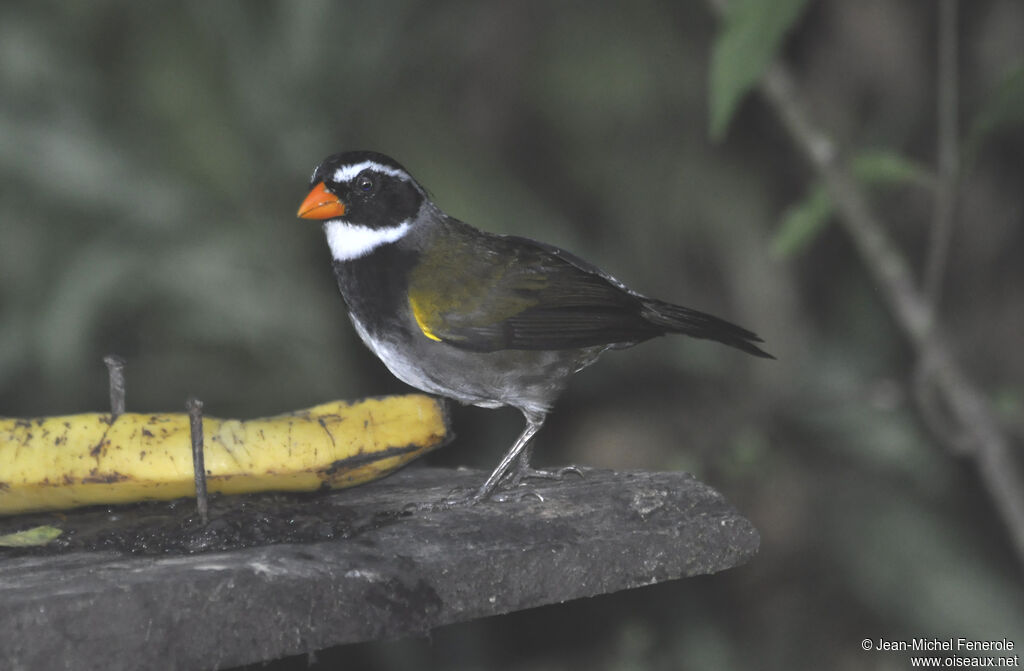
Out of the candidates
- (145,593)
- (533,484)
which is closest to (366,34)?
(533,484)

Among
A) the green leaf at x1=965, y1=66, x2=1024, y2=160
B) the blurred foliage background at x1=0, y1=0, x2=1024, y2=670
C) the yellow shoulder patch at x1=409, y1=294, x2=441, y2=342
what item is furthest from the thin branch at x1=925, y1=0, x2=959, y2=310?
the blurred foliage background at x1=0, y1=0, x2=1024, y2=670

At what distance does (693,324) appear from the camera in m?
3.67

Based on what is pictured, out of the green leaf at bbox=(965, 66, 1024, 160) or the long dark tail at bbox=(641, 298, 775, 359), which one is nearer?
the green leaf at bbox=(965, 66, 1024, 160)

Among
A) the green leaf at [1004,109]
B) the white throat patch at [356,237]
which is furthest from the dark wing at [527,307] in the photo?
the green leaf at [1004,109]

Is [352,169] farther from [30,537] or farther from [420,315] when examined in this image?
[30,537]

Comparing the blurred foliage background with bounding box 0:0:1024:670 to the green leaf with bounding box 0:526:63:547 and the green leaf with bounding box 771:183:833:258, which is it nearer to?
the green leaf with bounding box 771:183:833:258

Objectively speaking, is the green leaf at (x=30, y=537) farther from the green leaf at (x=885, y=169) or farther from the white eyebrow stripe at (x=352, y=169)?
the green leaf at (x=885, y=169)

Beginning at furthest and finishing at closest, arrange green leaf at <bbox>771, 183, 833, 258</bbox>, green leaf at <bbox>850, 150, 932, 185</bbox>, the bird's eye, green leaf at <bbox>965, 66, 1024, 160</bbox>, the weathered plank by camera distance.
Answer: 1. green leaf at <bbox>771, 183, 833, 258</bbox>
2. green leaf at <bbox>850, 150, 932, 185</bbox>
3. the bird's eye
4. green leaf at <bbox>965, 66, 1024, 160</bbox>
5. the weathered plank

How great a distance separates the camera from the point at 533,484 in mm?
3625

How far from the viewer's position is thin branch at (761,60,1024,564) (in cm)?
415

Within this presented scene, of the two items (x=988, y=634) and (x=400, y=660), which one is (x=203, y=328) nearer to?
(x=400, y=660)

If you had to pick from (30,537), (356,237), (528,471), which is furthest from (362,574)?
(356,237)

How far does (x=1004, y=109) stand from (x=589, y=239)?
3880mm

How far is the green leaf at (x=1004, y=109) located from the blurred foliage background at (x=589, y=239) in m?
2.57
